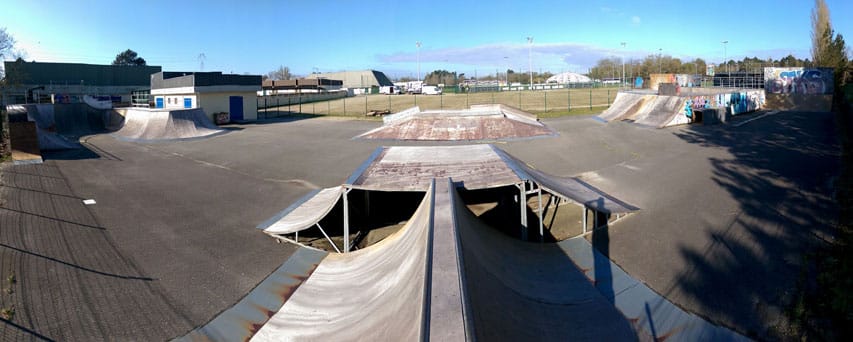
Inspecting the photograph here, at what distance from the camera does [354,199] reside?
11.8 meters

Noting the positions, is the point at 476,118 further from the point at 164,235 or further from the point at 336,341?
the point at 336,341

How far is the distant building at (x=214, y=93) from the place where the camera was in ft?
119

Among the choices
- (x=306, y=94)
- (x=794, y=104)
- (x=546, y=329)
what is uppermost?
(x=306, y=94)

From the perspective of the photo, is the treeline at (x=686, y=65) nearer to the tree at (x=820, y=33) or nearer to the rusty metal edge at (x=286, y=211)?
the tree at (x=820, y=33)

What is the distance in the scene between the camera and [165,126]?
2833 centimetres

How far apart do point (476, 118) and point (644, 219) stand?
17.8 m

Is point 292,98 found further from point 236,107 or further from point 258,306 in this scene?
point 258,306

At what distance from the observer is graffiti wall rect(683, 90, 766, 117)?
2853 centimetres

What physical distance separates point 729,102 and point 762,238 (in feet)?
85.1

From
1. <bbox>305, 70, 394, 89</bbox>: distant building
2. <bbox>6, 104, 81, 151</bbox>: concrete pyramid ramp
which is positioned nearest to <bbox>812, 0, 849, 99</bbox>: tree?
<bbox>6, 104, 81, 151</bbox>: concrete pyramid ramp

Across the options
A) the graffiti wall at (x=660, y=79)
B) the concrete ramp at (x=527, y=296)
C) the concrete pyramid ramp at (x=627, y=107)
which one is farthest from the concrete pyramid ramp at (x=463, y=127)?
the graffiti wall at (x=660, y=79)

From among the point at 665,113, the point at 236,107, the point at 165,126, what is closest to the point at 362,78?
the point at 236,107

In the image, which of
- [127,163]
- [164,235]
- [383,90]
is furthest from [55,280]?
[383,90]

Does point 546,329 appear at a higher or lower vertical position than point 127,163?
lower
